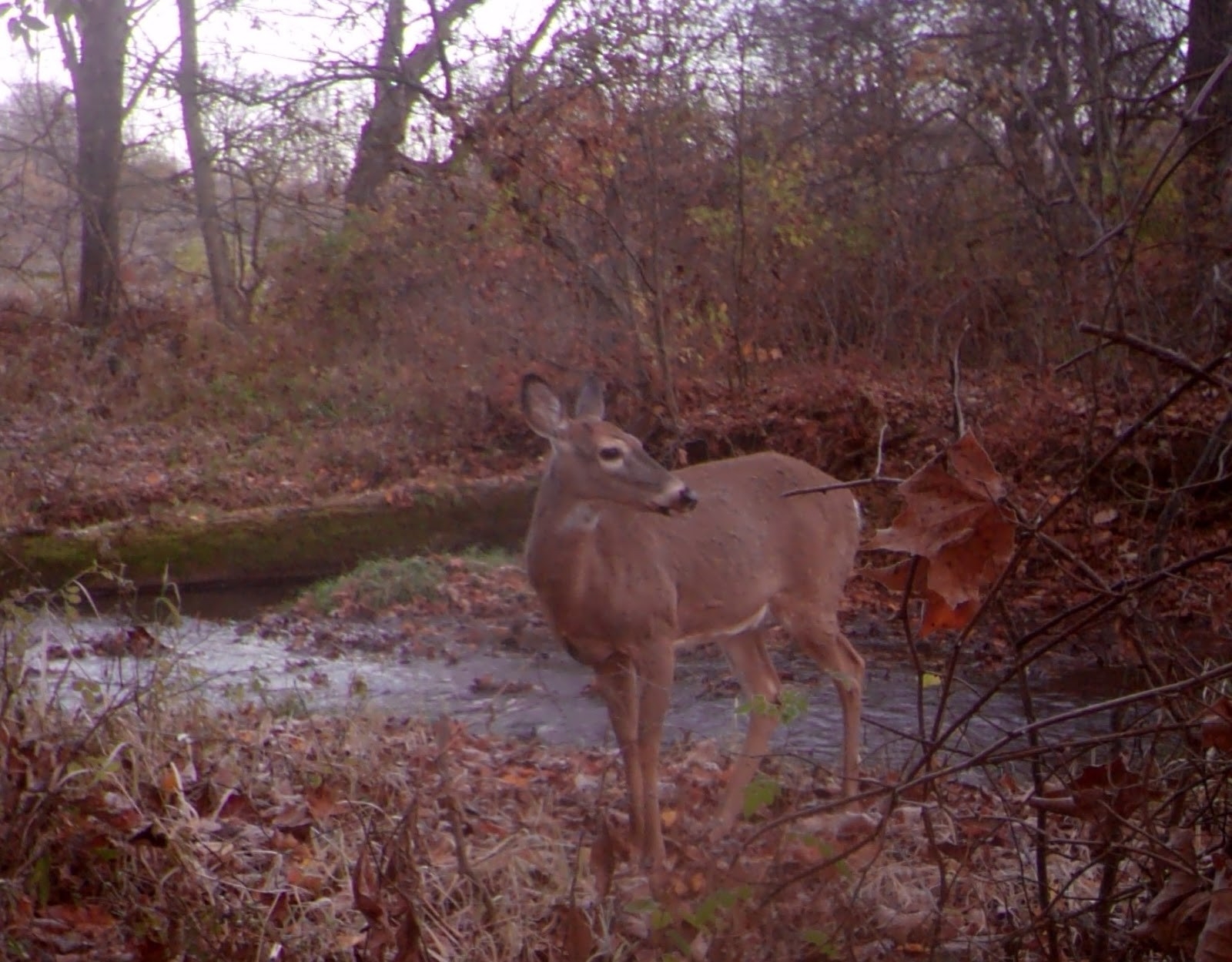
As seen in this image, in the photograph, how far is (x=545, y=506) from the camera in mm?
6430

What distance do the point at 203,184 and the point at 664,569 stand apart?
19321 mm

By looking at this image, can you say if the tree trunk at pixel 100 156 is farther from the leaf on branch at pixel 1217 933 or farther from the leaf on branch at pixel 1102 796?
the leaf on branch at pixel 1217 933

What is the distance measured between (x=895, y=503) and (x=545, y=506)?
20.0 feet

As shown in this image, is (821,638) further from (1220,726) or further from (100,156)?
(100,156)

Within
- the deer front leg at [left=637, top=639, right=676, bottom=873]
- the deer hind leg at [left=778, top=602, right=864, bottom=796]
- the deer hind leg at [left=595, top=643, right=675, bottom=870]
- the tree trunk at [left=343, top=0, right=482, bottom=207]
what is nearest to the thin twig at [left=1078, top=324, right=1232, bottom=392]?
the deer front leg at [left=637, top=639, right=676, bottom=873]

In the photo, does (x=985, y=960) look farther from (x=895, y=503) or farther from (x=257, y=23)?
(x=257, y=23)

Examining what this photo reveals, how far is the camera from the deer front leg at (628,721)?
5.45 metres

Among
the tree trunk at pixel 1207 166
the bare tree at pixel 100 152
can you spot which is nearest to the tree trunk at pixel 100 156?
the bare tree at pixel 100 152

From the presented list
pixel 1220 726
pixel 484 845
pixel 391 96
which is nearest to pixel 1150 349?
pixel 1220 726

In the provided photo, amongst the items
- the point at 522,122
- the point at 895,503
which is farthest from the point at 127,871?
the point at 522,122

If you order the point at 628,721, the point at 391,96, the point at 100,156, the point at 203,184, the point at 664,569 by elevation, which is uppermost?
the point at 391,96

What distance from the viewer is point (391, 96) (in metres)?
18.7

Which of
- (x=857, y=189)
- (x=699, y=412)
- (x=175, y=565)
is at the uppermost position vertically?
(x=857, y=189)

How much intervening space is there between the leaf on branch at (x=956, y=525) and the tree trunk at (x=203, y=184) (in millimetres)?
19828
